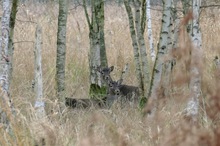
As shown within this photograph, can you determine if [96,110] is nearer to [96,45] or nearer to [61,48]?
[61,48]

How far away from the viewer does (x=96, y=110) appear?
18.5 ft

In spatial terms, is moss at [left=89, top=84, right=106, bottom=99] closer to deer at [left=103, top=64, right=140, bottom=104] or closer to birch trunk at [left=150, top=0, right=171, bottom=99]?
deer at [left=103, top=64, right=140, bottom=104]

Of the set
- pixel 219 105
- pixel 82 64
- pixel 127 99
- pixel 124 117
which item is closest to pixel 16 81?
pixel 82 64

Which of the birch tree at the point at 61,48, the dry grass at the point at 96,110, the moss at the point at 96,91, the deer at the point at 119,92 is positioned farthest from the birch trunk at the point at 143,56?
the birch tree at the point at 61,48

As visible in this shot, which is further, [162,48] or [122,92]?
[122,92]

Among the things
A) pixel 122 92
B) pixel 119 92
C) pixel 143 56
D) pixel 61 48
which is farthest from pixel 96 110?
pixel 122 92

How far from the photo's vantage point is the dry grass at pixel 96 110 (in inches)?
108

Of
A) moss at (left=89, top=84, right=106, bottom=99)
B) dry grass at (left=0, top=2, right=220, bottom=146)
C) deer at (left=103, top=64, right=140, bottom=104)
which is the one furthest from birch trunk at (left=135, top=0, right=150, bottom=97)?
moss at (left=89, top=84, right=106, bottom=99)

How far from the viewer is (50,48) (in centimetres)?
980

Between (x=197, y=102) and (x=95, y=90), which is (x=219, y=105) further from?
(x=95, y=90)

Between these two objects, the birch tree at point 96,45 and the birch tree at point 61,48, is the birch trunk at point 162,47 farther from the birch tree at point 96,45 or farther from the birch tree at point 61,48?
the birch tree at point 96,45

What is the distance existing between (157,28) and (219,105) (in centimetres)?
957

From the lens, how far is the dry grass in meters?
2.75

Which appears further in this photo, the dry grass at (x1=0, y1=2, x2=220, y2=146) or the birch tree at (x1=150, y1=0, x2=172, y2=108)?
the birch tree at (x1=150, y1=0, x2=172, y2=108)
